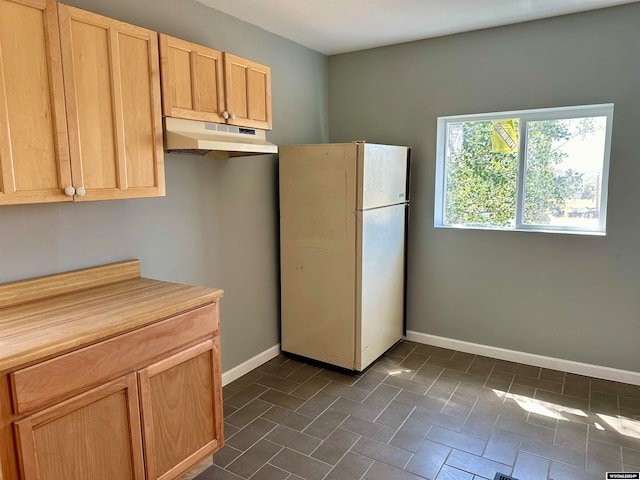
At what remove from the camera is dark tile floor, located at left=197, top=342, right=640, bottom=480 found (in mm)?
A: 2250

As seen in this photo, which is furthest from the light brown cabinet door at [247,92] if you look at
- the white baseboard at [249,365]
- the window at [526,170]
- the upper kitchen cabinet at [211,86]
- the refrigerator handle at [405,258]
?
the white baseboard at [249,365]

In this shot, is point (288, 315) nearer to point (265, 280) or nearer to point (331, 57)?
point (265, 280)

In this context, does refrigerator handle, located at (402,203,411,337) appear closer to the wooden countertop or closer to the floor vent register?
the floor vent register

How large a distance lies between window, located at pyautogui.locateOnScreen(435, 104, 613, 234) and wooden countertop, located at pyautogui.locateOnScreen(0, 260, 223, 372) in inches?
92.8

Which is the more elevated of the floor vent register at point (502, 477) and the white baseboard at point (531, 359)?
the white baseboard at point (531, 359)

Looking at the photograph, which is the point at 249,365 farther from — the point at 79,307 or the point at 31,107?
the point at 31,107

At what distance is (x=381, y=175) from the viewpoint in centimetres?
320

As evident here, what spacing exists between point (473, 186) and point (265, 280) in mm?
1851

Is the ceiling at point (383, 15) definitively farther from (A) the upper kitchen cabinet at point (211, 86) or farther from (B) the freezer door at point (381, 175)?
(B) the freezer door at point (381, 175)

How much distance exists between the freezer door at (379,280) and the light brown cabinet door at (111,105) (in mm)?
1504

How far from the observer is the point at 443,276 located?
3.69 meters

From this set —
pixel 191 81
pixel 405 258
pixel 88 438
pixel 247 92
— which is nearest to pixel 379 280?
pixel 405 258

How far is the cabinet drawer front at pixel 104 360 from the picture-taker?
1438 mm

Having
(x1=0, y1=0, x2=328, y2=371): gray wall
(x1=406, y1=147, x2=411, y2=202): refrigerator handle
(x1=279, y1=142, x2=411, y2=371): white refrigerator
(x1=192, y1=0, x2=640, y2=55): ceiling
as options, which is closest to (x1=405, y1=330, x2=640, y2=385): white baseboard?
(x1=279, y1=142, x2=411, y2=371): white refrigerator
